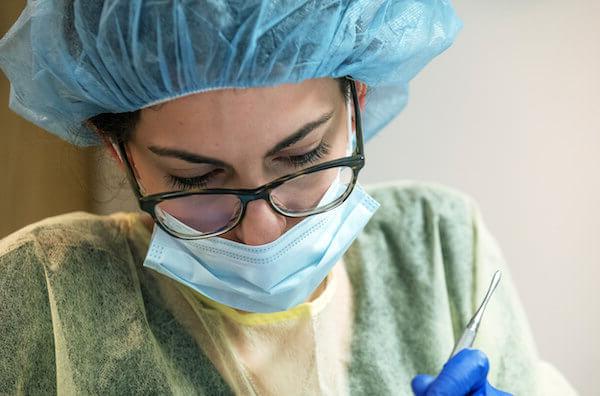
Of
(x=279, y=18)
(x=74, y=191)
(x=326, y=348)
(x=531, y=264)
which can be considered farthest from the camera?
(x=531, y=264)

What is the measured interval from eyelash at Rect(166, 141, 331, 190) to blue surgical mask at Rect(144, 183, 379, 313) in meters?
0.06

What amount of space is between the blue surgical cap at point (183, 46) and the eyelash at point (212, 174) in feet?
0.34

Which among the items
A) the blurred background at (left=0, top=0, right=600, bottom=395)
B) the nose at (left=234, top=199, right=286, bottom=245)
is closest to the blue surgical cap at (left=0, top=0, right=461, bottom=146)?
the nose at (left=234, top=199, right=286, bottom=245)

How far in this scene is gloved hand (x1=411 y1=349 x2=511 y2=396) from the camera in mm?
892

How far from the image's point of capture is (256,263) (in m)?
0.94

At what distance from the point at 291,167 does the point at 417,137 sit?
70 cm

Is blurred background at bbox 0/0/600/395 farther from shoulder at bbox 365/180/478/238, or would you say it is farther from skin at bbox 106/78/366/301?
skin at bbox 106/78/366/301

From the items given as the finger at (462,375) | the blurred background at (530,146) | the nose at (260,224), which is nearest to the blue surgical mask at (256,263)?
the nose at (260,224)

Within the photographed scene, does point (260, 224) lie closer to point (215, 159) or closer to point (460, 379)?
point (215, 159)

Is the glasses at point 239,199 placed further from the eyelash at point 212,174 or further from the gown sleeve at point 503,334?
the gown sleeve at point 503,334

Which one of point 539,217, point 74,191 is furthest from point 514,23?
point 74,191

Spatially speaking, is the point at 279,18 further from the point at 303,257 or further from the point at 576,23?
the point at 576,23

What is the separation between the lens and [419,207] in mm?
1318

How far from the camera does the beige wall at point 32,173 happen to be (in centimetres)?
118
